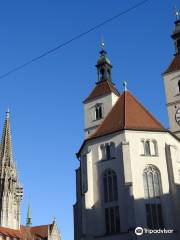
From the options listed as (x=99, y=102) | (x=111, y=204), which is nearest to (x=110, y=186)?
(x=111, y=204)

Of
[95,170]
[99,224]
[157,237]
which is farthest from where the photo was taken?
[95,170]

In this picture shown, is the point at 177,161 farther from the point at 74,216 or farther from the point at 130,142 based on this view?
the point at 74,216

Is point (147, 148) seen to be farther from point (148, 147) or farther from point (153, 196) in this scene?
point (153, 196)

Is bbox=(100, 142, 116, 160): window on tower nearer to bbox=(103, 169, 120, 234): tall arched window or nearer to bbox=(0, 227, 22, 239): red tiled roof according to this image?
bbox=(103, 169, 120, 234): tall arched window

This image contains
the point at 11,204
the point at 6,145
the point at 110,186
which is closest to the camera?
the point at 110,186

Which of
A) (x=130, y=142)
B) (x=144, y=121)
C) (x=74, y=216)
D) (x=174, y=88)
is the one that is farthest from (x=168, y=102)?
(x=74, y=216)

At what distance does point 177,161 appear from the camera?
107 ft

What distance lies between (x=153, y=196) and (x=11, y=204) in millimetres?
43019

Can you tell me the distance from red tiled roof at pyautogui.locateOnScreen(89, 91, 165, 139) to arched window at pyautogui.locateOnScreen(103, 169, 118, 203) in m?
A: 3.56

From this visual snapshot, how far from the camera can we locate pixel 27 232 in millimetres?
75875

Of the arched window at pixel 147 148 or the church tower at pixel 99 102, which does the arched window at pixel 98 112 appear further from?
the arched window at pixel 147 148

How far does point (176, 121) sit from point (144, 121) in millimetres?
9469

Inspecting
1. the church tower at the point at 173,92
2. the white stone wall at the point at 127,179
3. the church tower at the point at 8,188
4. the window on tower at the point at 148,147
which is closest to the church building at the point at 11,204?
the church tower at the point at 8,188

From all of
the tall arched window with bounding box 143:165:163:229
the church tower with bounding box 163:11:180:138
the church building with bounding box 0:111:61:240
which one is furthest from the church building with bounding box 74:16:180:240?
the church building with bounding box 0:111:61:240
